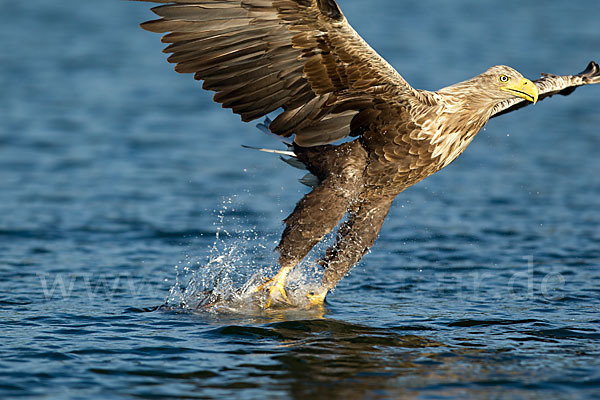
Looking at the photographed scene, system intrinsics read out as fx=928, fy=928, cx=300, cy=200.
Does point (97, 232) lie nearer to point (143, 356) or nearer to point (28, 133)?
point (143, 356)

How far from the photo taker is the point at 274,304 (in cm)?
625

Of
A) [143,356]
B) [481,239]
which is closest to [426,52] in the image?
[481,239]

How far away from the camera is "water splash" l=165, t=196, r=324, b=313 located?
625 centimetres

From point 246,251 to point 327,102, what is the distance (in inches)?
92.7

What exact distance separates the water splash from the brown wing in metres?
1.11

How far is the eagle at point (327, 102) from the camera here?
542cm

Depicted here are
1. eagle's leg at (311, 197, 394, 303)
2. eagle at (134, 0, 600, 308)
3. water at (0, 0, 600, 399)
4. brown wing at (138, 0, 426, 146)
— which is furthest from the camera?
eagle's leg at (311, 197, 394, 303)

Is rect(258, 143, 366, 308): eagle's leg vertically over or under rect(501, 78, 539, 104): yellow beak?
under

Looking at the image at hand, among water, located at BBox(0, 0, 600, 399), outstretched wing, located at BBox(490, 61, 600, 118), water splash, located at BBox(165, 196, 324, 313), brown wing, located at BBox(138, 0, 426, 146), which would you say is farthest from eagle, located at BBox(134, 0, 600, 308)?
water, located at BBox(0, 0, 600, 399)

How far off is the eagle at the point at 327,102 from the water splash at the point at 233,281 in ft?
0.36

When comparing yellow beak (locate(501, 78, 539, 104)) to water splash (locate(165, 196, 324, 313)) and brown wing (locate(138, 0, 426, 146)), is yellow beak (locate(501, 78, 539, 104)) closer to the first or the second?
brown wing (locate(138, 0, 426, 146))

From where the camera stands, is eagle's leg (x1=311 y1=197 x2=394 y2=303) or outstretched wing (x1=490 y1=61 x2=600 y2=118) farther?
outstretched wing (x1=490 y1=61 x2=600 y2=118)

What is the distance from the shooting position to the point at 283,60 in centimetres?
554

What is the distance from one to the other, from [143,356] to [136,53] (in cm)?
1215
